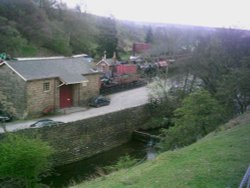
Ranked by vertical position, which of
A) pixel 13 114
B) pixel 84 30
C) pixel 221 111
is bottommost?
pixel 13 114

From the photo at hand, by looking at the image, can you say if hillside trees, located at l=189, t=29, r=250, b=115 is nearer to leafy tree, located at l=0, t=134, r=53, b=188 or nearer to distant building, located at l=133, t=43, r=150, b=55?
leafy tree, located at l=0, t=134, r=53, b=188

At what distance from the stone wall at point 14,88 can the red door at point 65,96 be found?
483 cm

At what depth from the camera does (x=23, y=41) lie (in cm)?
6034

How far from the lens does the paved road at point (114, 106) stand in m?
34.4

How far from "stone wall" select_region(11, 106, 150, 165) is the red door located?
6.41m

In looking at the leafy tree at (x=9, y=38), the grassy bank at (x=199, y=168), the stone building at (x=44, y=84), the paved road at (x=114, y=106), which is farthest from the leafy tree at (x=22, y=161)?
the leafy tree at (x=9, y=38)

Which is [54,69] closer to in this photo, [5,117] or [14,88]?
[14,88]

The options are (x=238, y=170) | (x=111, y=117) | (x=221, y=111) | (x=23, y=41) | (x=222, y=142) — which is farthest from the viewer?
(x=23, y=41)

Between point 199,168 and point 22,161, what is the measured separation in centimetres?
903

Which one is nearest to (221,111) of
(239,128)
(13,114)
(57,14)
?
(239,128)

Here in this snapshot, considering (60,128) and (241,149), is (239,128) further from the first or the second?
(60,128)

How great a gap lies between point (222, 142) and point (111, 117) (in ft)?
62.7

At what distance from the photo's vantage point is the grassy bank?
13.2 metres

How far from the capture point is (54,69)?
131 ft
